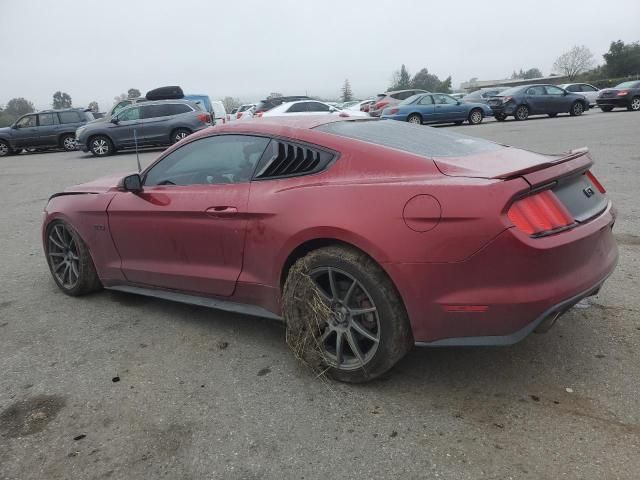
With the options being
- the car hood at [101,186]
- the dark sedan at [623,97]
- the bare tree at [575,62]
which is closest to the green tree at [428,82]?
the bare tree at [575,62]

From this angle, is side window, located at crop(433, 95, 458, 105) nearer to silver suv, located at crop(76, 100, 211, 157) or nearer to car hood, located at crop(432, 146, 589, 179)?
silver suv, located at crop(76, 100, 211, 157)

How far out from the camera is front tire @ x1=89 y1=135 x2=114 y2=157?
17.6 m

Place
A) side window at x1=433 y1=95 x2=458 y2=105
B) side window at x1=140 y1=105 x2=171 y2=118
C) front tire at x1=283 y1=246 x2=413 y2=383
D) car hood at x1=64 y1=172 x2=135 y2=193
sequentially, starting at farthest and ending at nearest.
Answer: side window at x1=433 y1=95 x2=458 y2=105, side window at x1=140 y1=105 x2=171 y2=118, car hood at x1=64 y1=172 x2=135 y2=193, front tire at x1=283 y1=246 x2=413 y2=383

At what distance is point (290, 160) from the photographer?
10.7 feet

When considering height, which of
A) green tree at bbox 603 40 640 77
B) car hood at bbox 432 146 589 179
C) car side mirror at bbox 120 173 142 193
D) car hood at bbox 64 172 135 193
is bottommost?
car hood at bbox 64 172 135 193

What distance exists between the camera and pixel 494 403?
2756 millimetres

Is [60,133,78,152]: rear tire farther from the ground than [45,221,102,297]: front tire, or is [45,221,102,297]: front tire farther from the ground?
[60,133,78,152]: rear tire

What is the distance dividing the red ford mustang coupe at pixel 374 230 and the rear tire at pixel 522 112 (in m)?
20.8

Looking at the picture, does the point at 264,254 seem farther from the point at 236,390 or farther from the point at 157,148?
the point at 157,148

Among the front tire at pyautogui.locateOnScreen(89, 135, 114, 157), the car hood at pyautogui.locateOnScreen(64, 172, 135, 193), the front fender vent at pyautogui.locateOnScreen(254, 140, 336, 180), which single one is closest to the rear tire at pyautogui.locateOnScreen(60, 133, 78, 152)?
the front tire at pyautogui.locateOnScreen(89, 135, 114, 157)

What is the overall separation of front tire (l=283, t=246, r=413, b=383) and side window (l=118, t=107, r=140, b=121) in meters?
16.2

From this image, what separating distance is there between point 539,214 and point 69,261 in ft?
12.4

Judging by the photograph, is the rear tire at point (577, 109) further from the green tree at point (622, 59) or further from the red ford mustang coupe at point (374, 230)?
the green tree at point (622, 59)

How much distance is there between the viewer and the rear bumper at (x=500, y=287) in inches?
98.3
